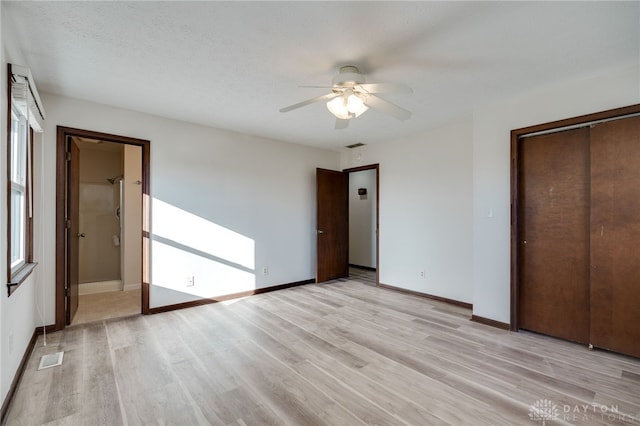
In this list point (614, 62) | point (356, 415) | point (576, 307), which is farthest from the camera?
point (576, 307)

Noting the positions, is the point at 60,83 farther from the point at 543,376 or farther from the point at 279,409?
the point at 543,376

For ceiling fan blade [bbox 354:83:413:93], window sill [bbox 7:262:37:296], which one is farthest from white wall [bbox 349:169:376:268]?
window sill [bbox 7:262:37:296]

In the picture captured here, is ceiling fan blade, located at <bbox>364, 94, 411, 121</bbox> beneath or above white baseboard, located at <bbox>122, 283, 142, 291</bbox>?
above

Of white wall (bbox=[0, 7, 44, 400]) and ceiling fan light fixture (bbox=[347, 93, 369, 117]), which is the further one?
ceiling fan light fixture (bbox=[347, 93, 369, 117])

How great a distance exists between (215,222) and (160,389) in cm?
238

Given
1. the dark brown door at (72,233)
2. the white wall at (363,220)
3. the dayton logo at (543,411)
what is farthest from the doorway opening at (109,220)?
the dayton logo at (543,411)

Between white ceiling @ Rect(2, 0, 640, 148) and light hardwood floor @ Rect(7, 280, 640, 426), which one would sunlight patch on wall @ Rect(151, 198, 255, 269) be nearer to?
light hardwood floor @ Rect(7, 280, 640, 426)

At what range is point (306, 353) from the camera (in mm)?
2566

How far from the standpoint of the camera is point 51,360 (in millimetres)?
2418

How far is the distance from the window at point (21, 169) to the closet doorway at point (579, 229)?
4.32 m

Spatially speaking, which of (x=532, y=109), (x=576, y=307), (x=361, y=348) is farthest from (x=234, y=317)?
(x=532, y=109)

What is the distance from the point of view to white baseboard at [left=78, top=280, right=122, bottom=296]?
4520 mm

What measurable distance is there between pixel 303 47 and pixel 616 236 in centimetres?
305

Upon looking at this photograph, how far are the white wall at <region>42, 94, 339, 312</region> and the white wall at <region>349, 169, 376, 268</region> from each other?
183cm
